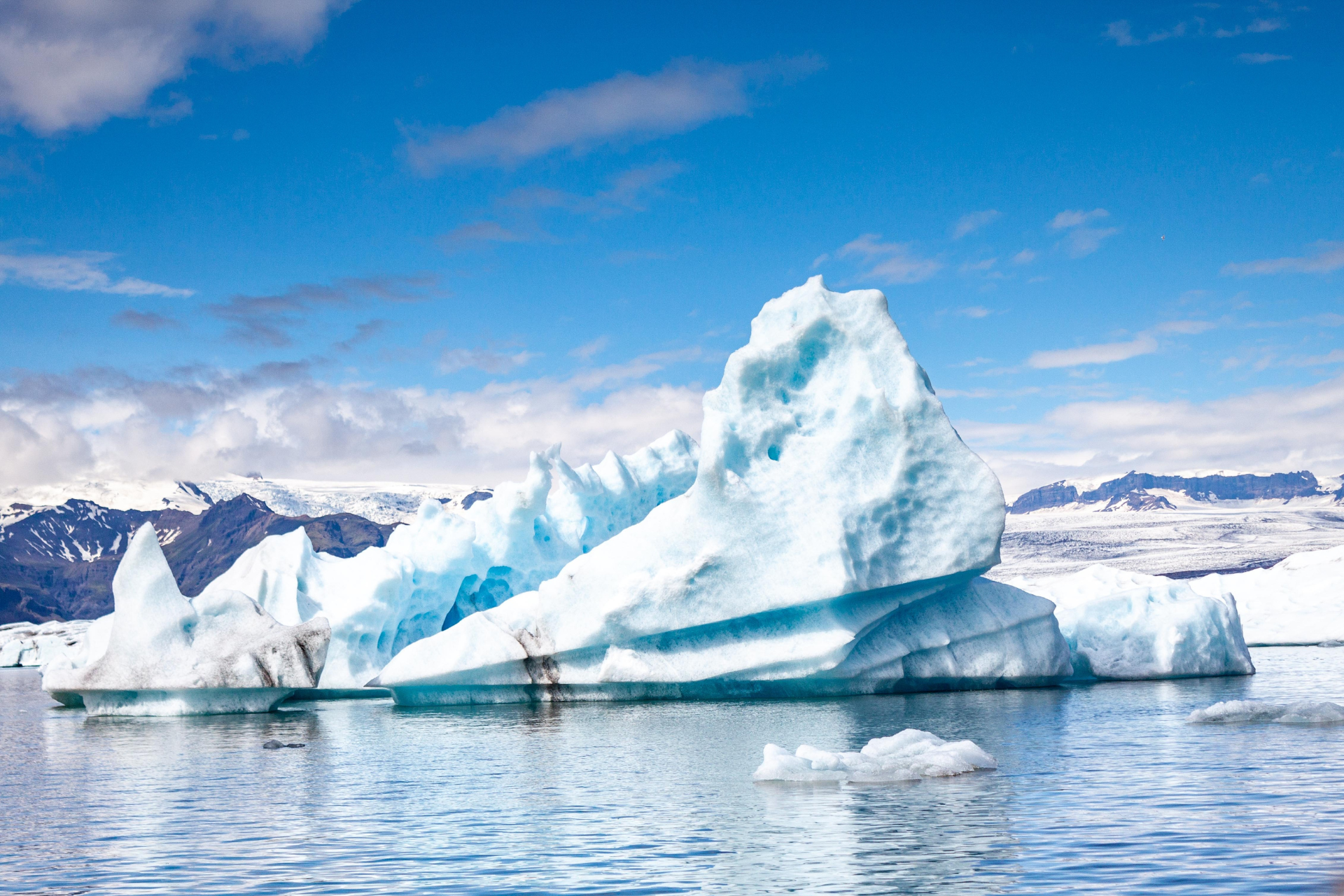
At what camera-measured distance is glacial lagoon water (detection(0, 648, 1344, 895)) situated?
8133mm

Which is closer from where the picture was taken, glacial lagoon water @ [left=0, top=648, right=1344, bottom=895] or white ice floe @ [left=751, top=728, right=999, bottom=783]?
glacial lagoon water @ [left=0, top=648, right=1344, bottom=895]

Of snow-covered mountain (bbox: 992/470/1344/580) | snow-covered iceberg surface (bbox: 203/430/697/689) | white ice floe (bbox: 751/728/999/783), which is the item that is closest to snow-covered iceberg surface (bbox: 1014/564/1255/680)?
snow-covered iceberg surface (bbox: 203/430/697/689)

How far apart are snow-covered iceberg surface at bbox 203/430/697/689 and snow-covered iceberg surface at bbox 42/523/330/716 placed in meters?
5.14

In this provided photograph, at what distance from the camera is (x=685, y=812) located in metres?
10.7

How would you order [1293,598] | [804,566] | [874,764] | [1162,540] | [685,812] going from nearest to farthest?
[685,812] → [874,764] → [804,566] → [1293,598] → [1162,540]

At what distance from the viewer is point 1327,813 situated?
375 inches

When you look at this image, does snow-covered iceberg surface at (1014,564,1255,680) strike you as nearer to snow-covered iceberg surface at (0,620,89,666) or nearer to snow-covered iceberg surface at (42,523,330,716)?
snow-covered iceberg surface at (42,523,330,716)

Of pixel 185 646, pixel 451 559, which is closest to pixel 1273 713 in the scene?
pixel 185 646

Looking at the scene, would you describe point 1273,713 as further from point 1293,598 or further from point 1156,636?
point 1293,598

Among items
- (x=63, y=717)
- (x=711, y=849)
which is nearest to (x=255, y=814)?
(x=711, y=849)

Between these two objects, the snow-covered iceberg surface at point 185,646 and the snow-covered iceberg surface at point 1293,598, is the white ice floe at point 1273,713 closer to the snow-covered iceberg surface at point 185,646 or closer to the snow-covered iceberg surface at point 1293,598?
the snow-covered iceberg surface at point 185,646

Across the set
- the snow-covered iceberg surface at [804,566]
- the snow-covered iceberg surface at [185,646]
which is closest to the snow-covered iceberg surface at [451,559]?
the snow-covered iceberg surface at [185,646]

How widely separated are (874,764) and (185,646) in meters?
16.7

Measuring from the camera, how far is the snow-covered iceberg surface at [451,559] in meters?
30.4
